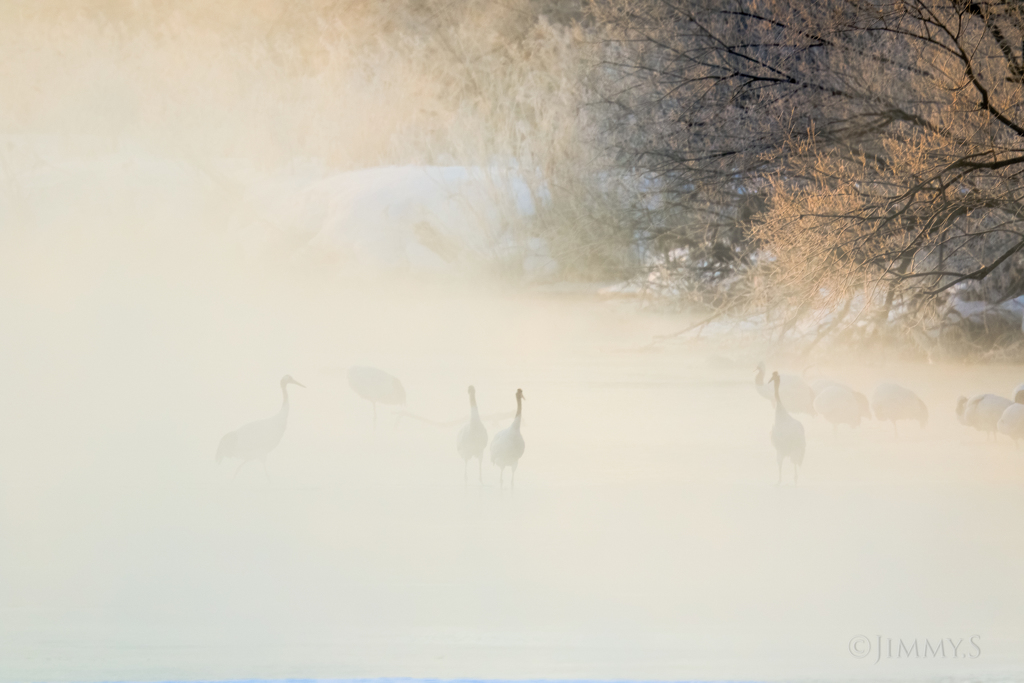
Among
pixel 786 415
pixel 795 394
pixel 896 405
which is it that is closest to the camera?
pixel 786 415

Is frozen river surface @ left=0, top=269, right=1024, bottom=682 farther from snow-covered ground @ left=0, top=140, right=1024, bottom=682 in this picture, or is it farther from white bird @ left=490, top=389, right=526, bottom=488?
white bird @ left=490, top=389, right=526, bottom=488

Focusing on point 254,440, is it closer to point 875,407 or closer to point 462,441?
point 462,441

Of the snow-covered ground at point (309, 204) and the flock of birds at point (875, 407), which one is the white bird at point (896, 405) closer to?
the flock of birds at point (875, 407)

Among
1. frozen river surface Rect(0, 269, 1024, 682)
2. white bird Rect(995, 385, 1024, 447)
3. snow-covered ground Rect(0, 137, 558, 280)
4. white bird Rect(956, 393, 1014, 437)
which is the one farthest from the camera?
snow-covered ground Rect(0, 137, 558, 280)

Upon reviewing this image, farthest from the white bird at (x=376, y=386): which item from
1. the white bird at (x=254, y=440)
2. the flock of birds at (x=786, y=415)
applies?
the white bird at (x=254, y=440)

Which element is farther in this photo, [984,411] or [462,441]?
[984,411]

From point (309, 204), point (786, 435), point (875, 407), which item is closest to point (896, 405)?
point (875, 407)

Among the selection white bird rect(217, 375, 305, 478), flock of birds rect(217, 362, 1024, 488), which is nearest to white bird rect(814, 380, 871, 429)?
flock of birds rect(217, 362, 1024, 488)

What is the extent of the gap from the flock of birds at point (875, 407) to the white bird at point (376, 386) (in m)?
1.17

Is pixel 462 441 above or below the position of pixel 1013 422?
below

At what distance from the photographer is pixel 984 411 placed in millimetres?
3504

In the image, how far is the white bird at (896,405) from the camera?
3.62 metres

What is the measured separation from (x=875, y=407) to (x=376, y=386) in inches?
64.0

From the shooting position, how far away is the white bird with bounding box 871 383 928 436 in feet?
11.9
